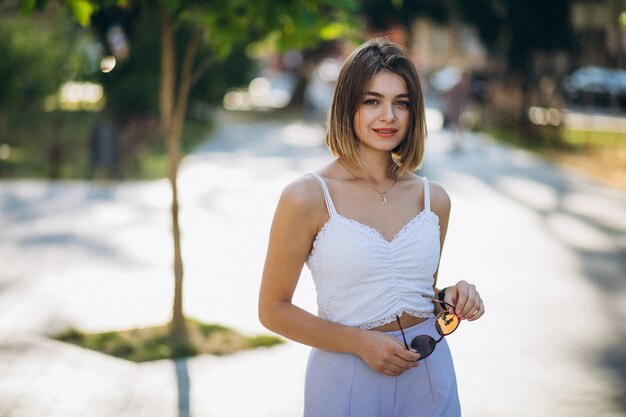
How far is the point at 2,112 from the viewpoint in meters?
19.9

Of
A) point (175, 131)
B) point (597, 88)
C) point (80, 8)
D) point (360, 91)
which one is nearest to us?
point (360, 91)

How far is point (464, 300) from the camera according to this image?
254cm

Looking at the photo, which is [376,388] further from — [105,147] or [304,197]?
[105,147]

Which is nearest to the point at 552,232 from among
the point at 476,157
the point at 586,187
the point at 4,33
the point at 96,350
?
the point at 586,187

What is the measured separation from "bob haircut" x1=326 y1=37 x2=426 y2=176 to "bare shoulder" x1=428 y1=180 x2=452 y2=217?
6.2 inches

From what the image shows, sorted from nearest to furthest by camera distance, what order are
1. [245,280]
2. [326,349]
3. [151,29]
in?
[326,349], [245,280], [151,29]

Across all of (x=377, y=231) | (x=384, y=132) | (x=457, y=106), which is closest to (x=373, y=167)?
(x=384, y=132)

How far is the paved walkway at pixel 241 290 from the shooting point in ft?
18.2

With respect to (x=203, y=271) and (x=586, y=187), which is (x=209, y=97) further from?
(x=203, y=271)

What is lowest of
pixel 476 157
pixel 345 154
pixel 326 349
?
pixel 476 157

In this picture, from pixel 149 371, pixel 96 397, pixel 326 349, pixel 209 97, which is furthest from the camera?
pixel 209 97

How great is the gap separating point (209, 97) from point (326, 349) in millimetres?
24393

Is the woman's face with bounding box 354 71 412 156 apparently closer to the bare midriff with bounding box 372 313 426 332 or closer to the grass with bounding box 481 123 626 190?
the bare midriff with bounding box 372 313 426 332

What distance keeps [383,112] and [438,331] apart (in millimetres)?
623
